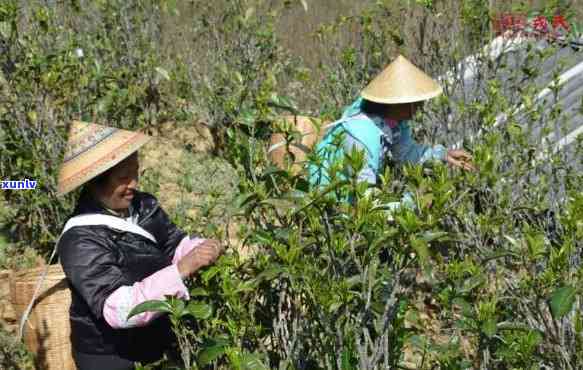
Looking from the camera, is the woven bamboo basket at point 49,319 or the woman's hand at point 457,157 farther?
the woven bamboo basket at point 49,319

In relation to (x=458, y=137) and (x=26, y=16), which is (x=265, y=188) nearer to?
(x=458, y=137)

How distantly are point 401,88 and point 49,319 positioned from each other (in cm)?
180

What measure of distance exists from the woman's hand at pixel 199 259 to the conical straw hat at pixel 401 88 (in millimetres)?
1173

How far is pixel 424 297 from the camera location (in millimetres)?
3363

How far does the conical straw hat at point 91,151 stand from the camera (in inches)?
82.1

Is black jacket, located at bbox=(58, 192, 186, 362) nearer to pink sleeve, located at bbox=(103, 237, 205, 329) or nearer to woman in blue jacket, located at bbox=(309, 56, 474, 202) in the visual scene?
pink sleeve, located at bbox=(103, 237, 205, 329)

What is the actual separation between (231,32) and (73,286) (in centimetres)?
380

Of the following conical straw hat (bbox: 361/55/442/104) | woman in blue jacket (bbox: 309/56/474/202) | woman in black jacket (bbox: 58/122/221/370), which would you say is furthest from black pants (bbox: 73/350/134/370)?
conical straw hat (bbox: 361/55/442/104)

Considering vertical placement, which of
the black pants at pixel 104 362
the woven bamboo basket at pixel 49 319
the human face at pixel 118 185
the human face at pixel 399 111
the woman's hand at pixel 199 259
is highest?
the human face at pixel 118 185

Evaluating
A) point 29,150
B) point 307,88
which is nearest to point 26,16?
point 29,150

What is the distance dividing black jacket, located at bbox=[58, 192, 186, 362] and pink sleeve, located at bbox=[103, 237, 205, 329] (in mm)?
43

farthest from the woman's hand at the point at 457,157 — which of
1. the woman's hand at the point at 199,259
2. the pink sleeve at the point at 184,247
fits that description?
the woman's hand at the point at 199,259

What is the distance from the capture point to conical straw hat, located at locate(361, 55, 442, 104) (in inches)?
110

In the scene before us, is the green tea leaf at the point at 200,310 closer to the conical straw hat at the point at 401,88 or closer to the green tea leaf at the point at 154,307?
the green tea leaf at the point at 154,307
